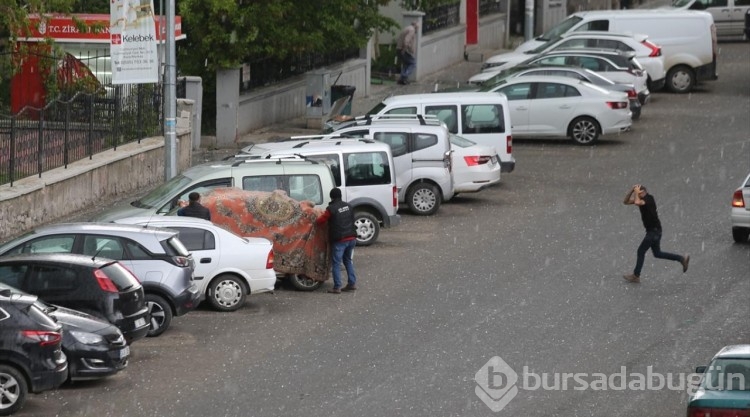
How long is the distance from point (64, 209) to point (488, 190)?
833 centimetres

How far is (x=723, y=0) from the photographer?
4847 cm

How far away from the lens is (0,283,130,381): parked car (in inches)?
616

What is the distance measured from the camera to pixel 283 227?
2097 cm

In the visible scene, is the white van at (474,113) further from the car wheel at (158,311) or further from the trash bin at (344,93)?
the car wheel at (158,311)

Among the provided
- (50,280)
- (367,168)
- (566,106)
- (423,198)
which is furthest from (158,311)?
(566,106)

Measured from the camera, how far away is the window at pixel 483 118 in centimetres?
2908

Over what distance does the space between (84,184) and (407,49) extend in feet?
57.3

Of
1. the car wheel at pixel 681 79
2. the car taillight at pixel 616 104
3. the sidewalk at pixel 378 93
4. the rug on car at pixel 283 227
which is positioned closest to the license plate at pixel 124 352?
the rug on car at pixel 283 227

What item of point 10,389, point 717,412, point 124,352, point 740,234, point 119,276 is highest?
point 119,276

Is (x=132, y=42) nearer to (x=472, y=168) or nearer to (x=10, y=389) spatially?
(x=472, y=168)

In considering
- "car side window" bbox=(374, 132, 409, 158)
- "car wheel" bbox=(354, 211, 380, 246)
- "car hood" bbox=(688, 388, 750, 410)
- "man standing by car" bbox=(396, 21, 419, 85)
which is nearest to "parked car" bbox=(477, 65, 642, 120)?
"man standing by car" bbox=(396, 21, 419, 85)

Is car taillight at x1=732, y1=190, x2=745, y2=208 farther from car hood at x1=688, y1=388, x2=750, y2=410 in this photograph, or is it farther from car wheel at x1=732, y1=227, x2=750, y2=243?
car hood at x1=688, y1=388, x2=750, y2=410

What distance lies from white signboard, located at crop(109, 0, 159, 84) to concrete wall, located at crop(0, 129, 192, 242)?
199 cm

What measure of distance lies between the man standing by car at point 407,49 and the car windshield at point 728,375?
98.5 ft
